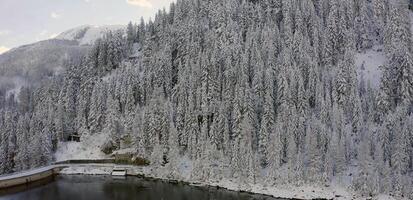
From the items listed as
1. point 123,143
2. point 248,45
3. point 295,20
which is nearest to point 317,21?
point 295,20

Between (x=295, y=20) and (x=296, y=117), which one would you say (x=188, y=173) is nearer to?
(x=296, y=117)

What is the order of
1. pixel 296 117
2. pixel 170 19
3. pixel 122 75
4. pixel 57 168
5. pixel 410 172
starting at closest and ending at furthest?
pixel 410 172 → pixel 296 117 → pixel 57 168 → pixel 122 75 → pixel 170 19

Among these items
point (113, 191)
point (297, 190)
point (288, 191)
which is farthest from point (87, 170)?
point (297, 190)

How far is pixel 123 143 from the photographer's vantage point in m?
119

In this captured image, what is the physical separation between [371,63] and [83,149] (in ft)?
275

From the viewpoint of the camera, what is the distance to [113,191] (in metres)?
90.1

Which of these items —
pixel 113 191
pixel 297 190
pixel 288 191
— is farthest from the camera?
pixel 113 191

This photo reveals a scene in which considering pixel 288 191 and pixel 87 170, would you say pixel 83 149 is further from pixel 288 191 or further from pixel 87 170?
pixel 288 191

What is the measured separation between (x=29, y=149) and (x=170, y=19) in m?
79.4

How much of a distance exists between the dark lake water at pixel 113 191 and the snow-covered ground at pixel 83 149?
16.8 metres

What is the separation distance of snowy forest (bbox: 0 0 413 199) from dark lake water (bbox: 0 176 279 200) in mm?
6103

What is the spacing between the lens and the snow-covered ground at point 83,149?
120 m

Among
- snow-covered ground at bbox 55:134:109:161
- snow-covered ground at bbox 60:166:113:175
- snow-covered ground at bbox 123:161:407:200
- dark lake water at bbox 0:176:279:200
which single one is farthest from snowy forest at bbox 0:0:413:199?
snow-covered ground at bbox 60:166:113:175

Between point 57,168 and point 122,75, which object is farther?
point 122,75
